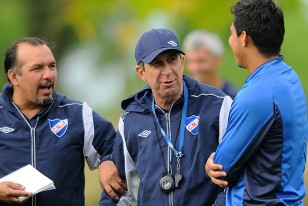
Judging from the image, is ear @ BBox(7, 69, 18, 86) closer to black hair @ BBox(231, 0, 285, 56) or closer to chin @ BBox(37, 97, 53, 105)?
chin @ BBox(37, 97, 53, 105)

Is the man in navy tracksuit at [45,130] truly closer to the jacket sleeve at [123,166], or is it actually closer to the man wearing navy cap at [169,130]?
the jacket sleeve at [123,166]

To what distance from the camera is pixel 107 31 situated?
13.9 meters

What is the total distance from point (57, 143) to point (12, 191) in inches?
20.9

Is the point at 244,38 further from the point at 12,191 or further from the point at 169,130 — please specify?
the point at 12,191

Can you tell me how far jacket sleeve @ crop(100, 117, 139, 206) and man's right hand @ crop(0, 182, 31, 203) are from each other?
581mm

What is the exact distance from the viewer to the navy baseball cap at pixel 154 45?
590cm

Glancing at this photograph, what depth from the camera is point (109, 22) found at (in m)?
13.8

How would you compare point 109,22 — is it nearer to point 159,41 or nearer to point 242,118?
point 159,41

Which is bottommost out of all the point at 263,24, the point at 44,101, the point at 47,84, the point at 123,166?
the point at 123,166

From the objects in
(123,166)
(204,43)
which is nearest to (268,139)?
(123,166)

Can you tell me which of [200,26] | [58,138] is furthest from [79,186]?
[200,26]

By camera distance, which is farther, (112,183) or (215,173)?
(112,183)

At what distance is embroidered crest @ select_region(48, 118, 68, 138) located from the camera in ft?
20.8

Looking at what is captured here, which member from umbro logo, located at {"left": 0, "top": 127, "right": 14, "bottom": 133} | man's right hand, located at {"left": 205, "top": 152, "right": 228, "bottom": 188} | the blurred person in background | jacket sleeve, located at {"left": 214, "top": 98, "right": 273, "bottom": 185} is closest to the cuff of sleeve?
umbro logo, located at {"left": 0, "top": 127, "right": 14, "bottom": 133}
